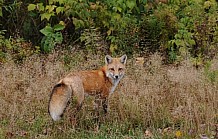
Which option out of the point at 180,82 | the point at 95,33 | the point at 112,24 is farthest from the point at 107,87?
the point at 112,24

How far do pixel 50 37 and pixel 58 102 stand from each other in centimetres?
468

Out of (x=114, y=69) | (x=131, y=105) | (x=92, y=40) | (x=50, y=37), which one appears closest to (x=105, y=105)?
(x=131, y=105)

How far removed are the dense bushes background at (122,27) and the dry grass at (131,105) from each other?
5.35ft

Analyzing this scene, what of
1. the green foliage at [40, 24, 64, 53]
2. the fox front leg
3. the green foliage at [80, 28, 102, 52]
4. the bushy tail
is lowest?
Result: the green foliage at [40, 24, 64, 53]

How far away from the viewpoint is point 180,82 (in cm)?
908

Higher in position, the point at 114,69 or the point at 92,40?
the point at 114,69

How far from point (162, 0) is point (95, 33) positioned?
7.75ft

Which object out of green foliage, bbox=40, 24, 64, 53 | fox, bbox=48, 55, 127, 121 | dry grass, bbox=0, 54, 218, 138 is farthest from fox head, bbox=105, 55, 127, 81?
green foliage, bbox=40, 24, 64, 53

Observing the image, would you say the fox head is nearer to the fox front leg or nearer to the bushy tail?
the fox front leg

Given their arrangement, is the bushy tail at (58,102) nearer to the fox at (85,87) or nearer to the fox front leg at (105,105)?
the fox at (85,87)

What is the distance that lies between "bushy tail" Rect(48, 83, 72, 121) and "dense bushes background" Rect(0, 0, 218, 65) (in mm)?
3654

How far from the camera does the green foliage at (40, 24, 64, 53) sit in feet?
39.2

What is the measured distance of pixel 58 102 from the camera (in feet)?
25.1

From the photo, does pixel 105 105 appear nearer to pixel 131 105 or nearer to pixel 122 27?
pixel 131 105
